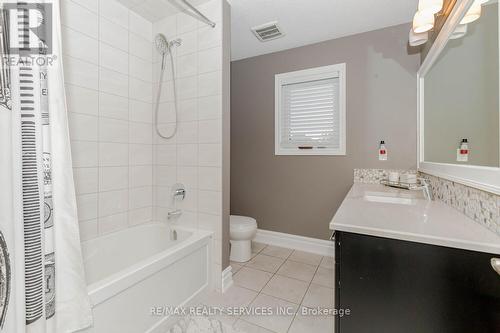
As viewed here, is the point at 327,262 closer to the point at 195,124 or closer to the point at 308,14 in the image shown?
the point at 195,124

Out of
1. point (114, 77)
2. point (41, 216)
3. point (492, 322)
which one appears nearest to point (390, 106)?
point (492, 322)

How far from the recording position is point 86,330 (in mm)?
992

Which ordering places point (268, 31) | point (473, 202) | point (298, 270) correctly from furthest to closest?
point (268, 31), point (298, 270), point (473, 202)

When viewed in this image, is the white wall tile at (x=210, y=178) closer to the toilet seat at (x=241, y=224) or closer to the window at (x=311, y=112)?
the toilet seat at (x=241, y=224)

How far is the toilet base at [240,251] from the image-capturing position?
2227mm

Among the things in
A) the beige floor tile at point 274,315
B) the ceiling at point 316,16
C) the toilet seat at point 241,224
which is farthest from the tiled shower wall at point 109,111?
the beige floor tile at point 274,315

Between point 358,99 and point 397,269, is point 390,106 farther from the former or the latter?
point 397,269

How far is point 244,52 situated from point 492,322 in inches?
112

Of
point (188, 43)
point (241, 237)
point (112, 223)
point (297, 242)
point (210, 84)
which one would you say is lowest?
point (297, 242)

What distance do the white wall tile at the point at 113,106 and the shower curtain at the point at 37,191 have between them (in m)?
0.82

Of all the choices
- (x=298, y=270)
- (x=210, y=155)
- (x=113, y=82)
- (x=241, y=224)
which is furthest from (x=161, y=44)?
(x=298, y=270)

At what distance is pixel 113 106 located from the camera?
1781 millimetres

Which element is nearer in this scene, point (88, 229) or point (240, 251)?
point (88, 229)

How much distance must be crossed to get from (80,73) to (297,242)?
255 cm
